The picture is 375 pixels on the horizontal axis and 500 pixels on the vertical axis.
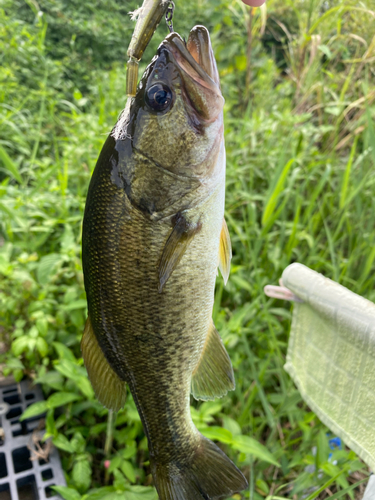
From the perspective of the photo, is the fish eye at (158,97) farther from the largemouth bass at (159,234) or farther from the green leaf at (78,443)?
the green leaf at (78,443)

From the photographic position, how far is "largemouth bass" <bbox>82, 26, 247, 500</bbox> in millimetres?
833

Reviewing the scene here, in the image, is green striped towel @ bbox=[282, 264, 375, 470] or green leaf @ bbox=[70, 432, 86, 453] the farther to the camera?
green leaf @ bbox=[70, 432, 86, 453]

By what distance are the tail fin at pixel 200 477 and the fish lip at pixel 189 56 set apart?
→ 1037 millimetres

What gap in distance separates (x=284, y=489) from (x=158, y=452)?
1.05 metres

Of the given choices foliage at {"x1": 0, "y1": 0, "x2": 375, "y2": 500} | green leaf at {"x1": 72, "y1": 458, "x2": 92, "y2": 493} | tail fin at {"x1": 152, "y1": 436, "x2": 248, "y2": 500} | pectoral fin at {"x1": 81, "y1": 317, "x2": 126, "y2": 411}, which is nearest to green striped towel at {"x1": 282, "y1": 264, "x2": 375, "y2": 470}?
foliage at {"x1": 0, "y1": 0, "x2": 375, "y2": 500}

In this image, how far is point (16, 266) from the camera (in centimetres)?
166

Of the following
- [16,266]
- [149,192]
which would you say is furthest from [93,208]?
[16,266]

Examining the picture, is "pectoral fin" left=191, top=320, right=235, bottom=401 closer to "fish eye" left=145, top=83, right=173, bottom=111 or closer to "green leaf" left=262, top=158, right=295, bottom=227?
"fish eye" left=145, top=83, right=173, bottom=111

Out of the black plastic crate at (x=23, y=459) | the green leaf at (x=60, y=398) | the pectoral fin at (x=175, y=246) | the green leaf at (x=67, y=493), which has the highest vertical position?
the pectoral fin at (x=175, y=246)

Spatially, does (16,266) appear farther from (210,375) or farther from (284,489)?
(284,489)

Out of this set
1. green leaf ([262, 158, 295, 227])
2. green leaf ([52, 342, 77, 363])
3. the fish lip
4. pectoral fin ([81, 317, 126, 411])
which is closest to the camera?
the fish lip

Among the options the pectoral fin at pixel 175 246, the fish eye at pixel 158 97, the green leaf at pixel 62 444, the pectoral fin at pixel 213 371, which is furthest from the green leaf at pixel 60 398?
the fish eye at pixel 158 97

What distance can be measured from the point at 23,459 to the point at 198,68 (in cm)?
164

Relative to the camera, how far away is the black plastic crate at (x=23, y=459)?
1.33m
